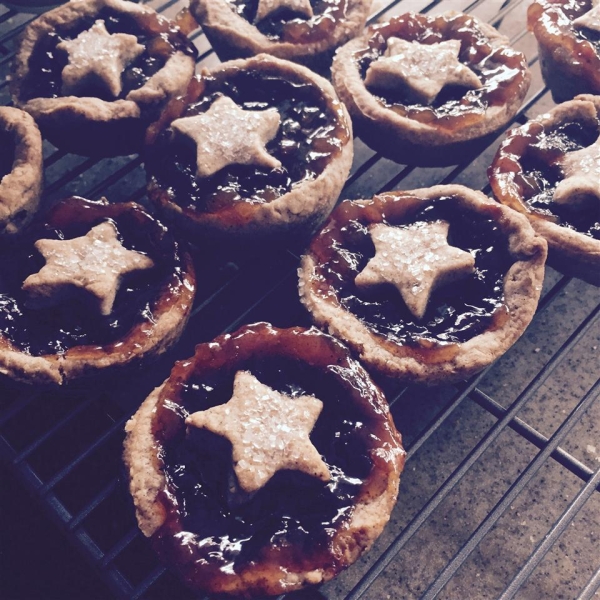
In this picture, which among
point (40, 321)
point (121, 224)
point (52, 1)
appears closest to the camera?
point (40, 321)

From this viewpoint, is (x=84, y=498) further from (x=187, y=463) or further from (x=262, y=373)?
(x=262, y=373)

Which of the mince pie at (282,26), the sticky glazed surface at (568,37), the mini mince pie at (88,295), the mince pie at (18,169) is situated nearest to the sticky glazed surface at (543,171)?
the sticky glazed surface at (568,37)

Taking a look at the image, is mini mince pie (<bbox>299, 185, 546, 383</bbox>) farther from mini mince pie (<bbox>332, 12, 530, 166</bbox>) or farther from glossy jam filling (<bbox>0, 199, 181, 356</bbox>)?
glossy jam filling (<bbox>0, 199, 181, 356</bbox>)

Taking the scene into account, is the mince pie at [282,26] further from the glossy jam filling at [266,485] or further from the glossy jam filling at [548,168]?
the glossy jam filling at [266,485]

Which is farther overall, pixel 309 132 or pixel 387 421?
pixel 309 132

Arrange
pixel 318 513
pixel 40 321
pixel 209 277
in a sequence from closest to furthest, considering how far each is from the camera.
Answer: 1. pixel 318 513
2. pixel 40 321
3. pixel 209 277

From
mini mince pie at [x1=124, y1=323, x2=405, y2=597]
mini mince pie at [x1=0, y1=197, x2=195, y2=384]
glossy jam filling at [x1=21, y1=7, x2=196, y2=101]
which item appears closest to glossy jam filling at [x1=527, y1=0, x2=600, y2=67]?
glossy jam filling at [x1=21, y1=7, x2=196, y2=101]

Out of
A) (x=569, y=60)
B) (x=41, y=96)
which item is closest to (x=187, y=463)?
(x=41, y=96)
